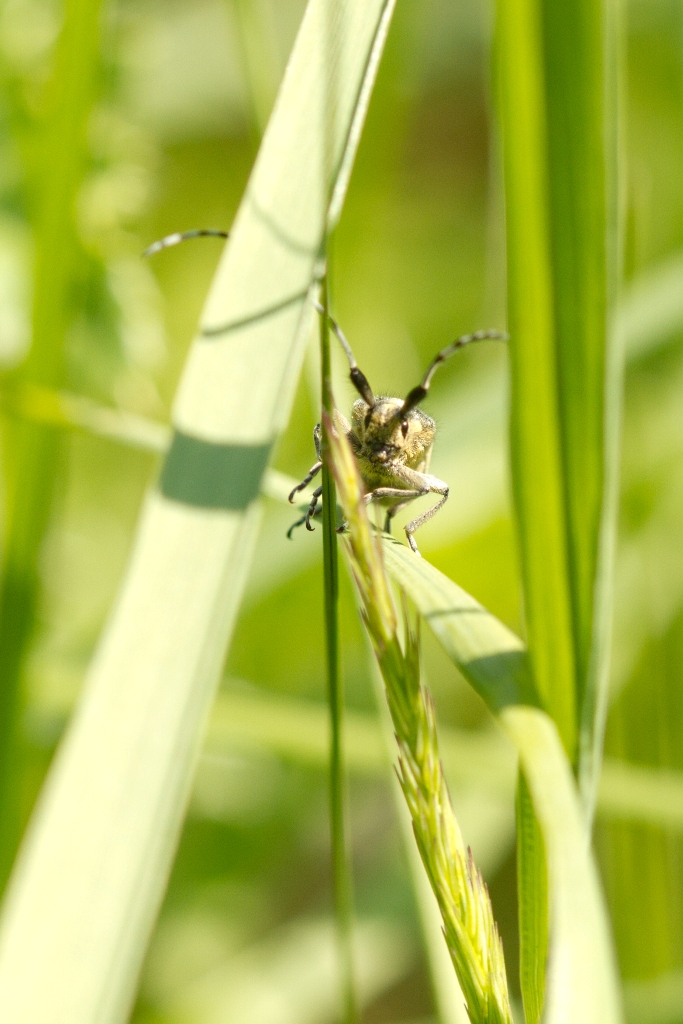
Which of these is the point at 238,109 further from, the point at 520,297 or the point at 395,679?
the point at 395,679

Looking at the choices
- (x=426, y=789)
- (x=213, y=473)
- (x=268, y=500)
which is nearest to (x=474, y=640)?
(x=426, y=789)

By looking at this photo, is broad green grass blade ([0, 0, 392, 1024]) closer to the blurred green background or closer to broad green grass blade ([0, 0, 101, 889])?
the blurred green background

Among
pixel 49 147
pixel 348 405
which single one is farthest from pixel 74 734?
pixel 49 147

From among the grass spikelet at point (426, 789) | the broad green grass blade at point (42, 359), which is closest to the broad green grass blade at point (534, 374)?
the grass spikelet at point (426, 789)

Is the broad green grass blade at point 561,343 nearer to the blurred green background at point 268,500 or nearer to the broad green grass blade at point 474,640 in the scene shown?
the broad green grass blade at point 474,640

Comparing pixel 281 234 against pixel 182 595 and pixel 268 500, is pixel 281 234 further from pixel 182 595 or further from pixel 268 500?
pixel 268 500
